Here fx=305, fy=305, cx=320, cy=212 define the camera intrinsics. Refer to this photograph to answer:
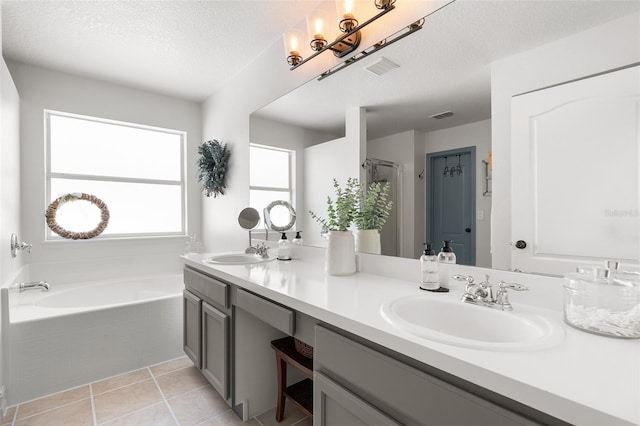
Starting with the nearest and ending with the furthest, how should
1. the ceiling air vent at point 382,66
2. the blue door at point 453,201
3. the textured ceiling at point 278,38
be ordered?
the textured ceiling at point 278,38, the blue door at point 453,201, the ceiling air vent at point 382,66

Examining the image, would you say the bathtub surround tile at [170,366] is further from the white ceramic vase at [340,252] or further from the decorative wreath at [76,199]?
the white ceramic vase at [340,252]

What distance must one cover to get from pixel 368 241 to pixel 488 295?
68 cm

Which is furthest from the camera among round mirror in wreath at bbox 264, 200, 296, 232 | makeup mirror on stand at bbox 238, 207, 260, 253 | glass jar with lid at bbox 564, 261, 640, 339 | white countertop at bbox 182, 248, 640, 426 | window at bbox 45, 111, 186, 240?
window at bbox 45, 111, 186, 240

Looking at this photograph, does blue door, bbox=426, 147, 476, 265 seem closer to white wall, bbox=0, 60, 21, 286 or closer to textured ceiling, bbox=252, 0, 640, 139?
textured ceiling, bbox=252, 0, 640, 139

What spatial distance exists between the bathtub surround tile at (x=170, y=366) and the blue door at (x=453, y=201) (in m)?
2.14

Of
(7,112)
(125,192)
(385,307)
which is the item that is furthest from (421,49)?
(125,192)

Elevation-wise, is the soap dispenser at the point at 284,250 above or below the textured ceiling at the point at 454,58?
below

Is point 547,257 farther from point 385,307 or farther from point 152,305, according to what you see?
point 152,305

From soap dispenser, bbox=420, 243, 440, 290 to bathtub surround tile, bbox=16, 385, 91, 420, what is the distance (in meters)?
2.23

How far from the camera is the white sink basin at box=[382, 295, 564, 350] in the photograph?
0.73 meters

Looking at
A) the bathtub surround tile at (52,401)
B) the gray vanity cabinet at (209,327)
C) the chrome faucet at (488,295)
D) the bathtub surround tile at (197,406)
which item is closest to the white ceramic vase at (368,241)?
the chrome faucet at (488,295)

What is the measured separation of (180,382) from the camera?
7.00 feet

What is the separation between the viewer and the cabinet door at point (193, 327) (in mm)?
1977

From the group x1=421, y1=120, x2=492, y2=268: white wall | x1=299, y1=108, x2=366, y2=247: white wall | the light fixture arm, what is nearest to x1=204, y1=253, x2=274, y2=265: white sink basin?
x1=299, y1=108, x2=366, y2=247: white wall
